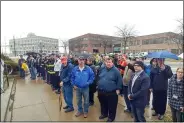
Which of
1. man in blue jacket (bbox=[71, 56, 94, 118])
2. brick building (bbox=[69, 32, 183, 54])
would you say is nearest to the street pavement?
man in blue jacket (bbox=[71, 56, 94, 118])

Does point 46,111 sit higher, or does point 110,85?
point 110,85

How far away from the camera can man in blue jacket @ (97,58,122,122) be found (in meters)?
3.75

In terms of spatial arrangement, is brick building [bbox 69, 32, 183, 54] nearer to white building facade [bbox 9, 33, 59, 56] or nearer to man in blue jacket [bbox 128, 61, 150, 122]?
white building facade [bbox 9, 33, 59, 56]

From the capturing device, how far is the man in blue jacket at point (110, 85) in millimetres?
3746

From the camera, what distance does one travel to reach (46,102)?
5.48 m

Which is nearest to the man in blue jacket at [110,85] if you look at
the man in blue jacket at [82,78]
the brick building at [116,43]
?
the man in blue jacket at [82,78]

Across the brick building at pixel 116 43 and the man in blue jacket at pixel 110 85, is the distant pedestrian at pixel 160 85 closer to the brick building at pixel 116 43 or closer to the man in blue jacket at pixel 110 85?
the man in blue jacket at pixel 110 85

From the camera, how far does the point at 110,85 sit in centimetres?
374

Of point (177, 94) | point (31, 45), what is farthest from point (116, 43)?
point (177, 94)

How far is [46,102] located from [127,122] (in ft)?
9.50

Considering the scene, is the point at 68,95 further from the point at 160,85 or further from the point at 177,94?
the point at 177,94

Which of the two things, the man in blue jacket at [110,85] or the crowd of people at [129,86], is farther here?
the man in blue jacket at [110,85]

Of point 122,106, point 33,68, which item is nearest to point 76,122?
point 122,106

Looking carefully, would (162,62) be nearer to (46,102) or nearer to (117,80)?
(117,80)
